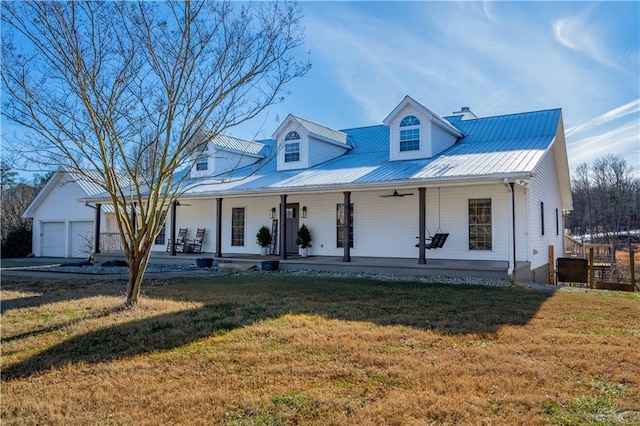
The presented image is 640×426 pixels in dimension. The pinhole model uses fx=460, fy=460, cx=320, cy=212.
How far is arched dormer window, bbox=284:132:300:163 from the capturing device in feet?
57.8

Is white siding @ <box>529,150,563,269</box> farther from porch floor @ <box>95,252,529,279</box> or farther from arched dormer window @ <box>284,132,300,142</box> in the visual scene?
arched dormer window @ <box>284,132,300,142</box>

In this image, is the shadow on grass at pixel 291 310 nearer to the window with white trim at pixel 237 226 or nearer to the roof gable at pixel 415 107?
the roof gable at pixel 415 107

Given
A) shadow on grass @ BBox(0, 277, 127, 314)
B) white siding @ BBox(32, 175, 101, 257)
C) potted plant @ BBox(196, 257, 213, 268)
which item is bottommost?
shadow on grass @ BBox(0, 277, 127, 314)

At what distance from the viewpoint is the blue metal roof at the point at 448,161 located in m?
12.4

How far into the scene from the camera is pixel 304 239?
15.7 metres

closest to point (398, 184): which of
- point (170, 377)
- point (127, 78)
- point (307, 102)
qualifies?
point (307, 102)

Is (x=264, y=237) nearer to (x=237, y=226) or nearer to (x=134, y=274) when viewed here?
(x=237, y=226)

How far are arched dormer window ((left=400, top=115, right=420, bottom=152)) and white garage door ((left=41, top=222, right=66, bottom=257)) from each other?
61.1 feet

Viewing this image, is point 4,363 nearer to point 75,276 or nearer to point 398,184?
point 75,276

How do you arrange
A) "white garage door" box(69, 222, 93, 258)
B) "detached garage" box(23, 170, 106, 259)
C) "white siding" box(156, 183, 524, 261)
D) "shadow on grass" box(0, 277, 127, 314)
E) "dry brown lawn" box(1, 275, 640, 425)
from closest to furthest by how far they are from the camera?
1. "dry brown lawn" box(1, 275, 640, 425)
2. "shadow on grass" box(0, 277, 127, 314)
3. "white siding" box(156, 183, 524, 261)
4. "white garage door" box(69, 222, 93, 258)
5. "detached garage" box(23, 170, 106, 259)

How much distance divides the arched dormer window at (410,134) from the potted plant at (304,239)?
4271 millimetres

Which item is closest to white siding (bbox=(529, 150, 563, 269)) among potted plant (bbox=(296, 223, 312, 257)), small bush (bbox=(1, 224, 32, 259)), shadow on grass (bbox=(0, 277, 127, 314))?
potted plant (bbox=(296, 223, 312, 257))

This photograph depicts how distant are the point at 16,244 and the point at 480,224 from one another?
80.4 ft

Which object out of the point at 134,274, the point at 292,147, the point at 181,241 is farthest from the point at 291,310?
the point at 181,241
